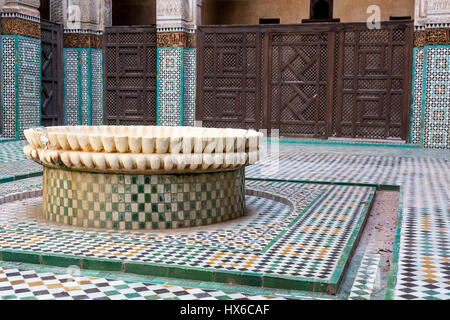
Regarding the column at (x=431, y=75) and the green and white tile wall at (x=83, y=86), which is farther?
the green and white tile wall at (x=83, y=86)

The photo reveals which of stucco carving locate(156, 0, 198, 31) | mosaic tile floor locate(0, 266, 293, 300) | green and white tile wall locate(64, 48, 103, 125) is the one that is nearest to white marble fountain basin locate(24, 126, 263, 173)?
mosaic tile floor locate(0, 266, 293, 300)

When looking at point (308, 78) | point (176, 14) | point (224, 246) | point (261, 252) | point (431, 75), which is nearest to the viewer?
point (261, 252)

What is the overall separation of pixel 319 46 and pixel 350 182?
4.73 m

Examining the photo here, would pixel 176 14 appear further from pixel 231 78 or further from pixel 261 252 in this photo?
pixel 261 252

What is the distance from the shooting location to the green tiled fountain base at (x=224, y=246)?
2.50 metres

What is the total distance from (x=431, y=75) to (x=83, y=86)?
19.1ft

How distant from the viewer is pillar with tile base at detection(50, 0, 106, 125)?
10.3 metres

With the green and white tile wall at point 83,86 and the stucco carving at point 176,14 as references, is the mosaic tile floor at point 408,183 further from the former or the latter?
the green and white tile wall at point 83,86

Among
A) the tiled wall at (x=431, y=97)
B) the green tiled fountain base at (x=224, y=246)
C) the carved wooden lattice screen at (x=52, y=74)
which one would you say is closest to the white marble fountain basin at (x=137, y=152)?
the green tiled fountain base at (x=224, y=246)

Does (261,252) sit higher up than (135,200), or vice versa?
(135,200)

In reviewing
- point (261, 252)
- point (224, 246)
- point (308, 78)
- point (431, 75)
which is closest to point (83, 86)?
point (308, 78)

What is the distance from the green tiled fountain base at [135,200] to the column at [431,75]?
601 centimetres

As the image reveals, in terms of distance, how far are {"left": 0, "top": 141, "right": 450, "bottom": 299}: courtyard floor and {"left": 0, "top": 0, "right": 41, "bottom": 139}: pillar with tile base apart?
447cm

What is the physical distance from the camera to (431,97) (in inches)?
339
